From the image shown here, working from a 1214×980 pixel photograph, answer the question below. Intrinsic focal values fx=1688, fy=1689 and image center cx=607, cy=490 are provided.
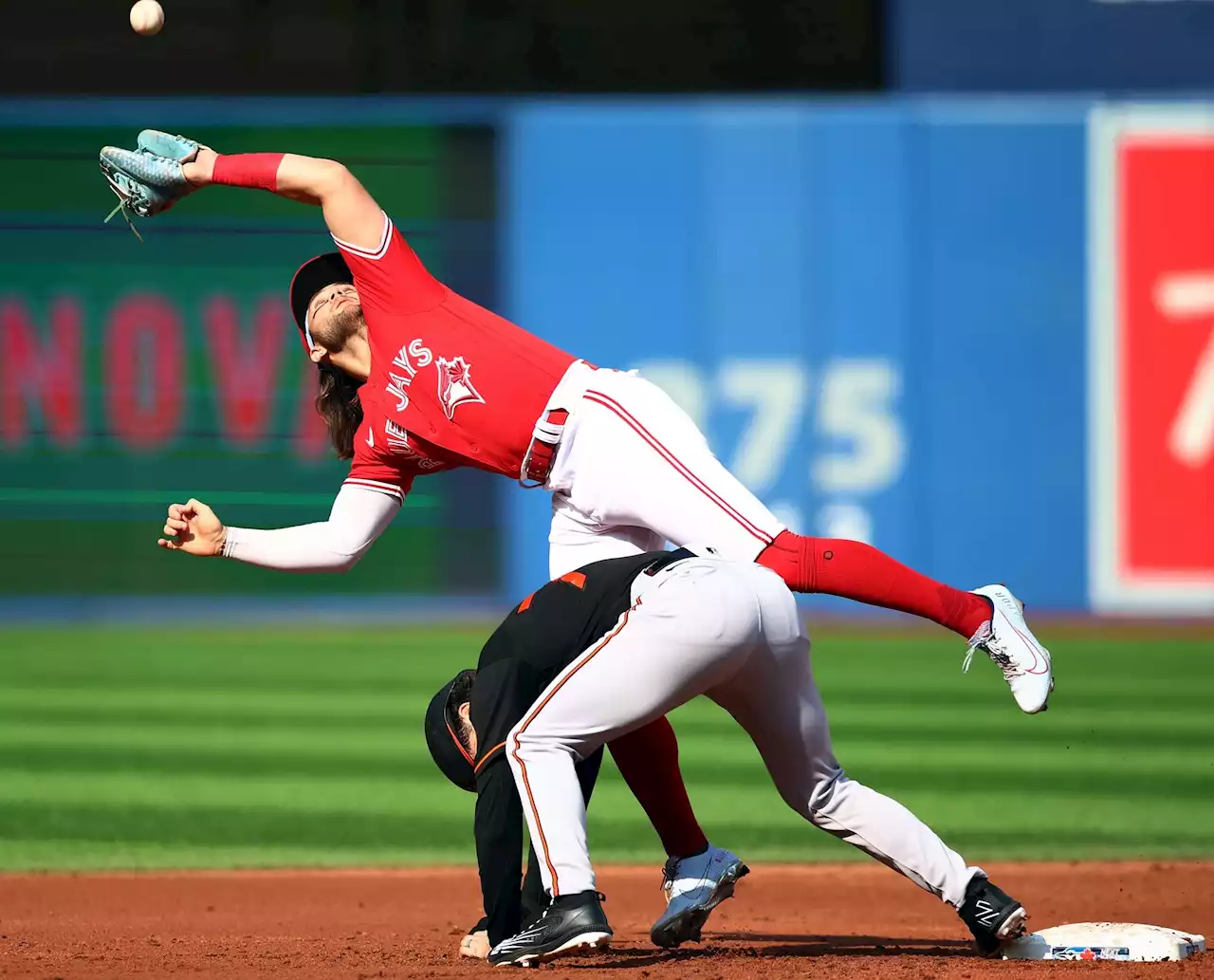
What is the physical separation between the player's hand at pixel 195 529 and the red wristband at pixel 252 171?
671 millimetres

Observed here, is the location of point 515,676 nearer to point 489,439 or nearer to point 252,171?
point 489,439

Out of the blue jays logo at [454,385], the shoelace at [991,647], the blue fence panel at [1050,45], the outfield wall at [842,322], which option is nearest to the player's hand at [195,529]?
the blue jays logo at [454,385]

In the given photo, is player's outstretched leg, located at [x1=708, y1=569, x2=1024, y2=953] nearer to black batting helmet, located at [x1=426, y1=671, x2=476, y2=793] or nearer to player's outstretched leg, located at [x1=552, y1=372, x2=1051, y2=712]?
player's outstretched leg, located at [x1=552, y1=372, x2=1051, y2=712]

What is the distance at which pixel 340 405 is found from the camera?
3.84m

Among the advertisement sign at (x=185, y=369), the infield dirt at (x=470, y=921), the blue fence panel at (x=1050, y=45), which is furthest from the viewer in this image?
the advertisement sign at (x=185, y=369)

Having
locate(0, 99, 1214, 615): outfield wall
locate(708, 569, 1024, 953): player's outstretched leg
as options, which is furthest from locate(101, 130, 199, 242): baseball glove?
locate(0, 99, 1214, 615): outfield wall

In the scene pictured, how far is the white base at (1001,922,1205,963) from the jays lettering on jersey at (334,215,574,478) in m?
1.36

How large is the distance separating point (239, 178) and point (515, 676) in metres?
1.29

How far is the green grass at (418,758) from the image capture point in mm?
5109

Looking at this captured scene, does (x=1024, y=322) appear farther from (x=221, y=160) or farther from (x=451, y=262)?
(x=221, y=160)

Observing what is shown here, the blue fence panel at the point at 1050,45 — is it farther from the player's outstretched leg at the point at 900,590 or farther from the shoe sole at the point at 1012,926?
the shoe sole at the point at 1012,926

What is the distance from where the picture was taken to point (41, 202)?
10.3 metres

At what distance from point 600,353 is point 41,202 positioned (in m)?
3.59

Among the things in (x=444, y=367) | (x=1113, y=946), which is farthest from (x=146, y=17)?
(x=1113, y=946)
